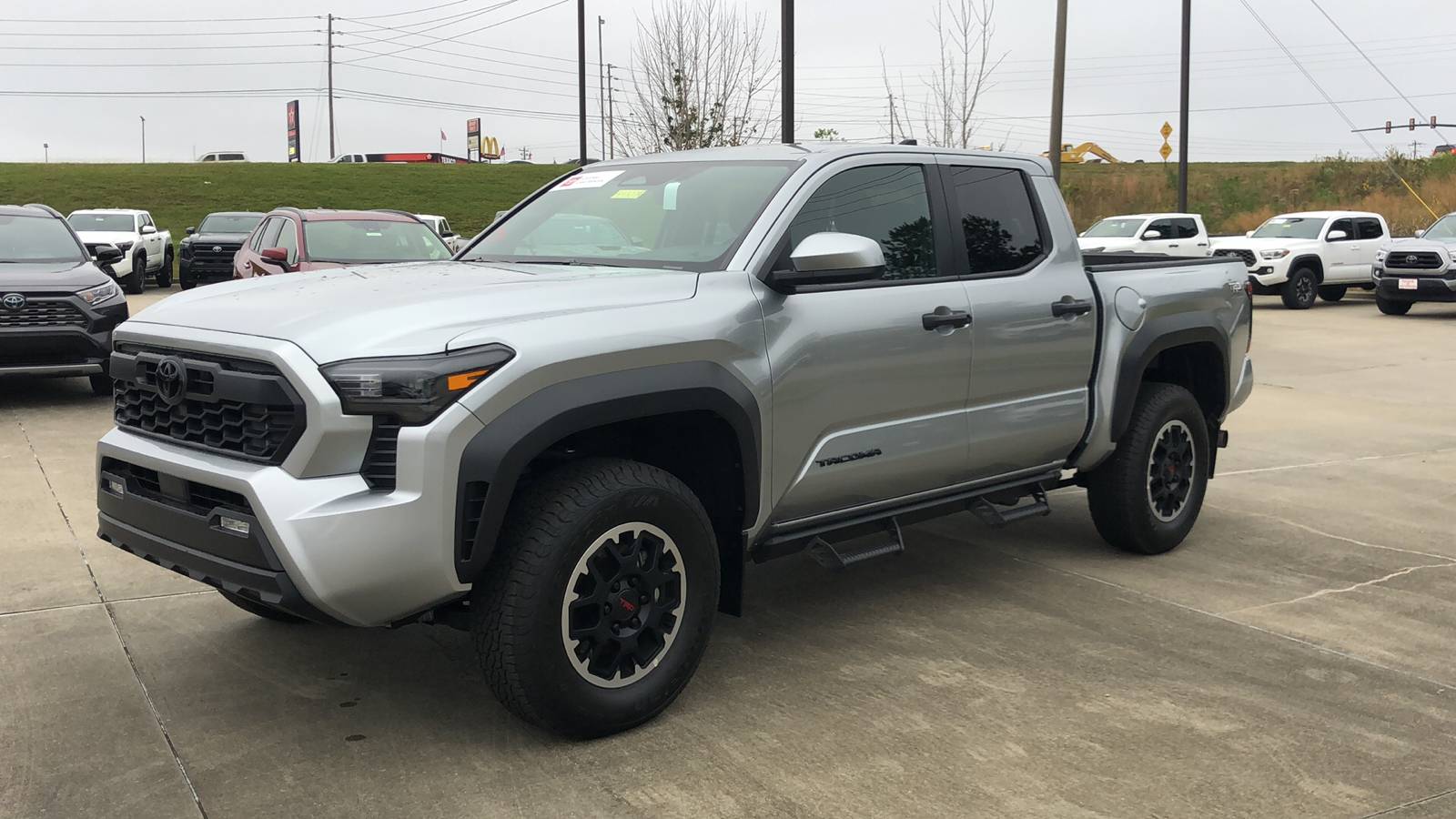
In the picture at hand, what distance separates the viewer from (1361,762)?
3627mm

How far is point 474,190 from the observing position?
169ft

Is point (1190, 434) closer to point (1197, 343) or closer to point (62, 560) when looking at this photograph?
point (1197, 343)

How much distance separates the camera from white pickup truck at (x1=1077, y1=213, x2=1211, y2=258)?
77.3 ft

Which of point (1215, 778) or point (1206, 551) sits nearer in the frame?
point (1215, 778)

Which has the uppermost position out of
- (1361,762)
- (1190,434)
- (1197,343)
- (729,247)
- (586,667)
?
(729,247)

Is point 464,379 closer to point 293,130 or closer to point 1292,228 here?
point 1292,228

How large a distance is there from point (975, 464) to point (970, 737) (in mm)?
1448

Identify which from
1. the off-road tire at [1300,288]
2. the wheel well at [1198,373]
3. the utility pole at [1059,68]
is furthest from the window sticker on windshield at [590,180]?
the off-road tire at [1300,288]

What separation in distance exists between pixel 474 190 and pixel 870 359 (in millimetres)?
49357

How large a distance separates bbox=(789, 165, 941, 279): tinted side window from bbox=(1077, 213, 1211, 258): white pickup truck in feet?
64.2

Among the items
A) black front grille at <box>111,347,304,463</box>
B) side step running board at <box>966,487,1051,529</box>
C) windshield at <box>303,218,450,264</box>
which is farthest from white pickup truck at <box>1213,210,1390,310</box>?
black front grille at <box>111,347,304,463</box>

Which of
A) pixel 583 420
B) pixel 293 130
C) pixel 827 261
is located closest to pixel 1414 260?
pixel 827 261

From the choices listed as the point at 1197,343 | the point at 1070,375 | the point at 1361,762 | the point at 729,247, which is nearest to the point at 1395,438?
the point at 1197,343

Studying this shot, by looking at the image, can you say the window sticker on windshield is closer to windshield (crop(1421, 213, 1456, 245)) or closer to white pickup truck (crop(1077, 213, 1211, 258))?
white pickup truck (crop(1077, 213, 1211, 258))
